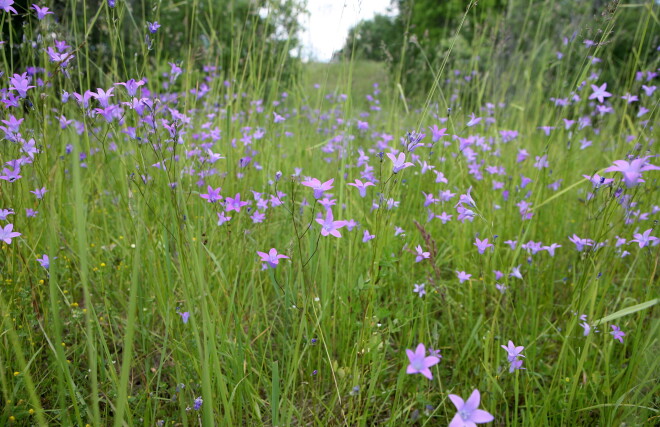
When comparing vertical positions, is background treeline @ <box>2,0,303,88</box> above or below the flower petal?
above

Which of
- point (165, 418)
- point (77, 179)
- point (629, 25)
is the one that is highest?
point (629, 25)

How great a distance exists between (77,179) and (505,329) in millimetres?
1560

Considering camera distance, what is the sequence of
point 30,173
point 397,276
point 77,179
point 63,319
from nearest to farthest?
point 77,179, point 63,319, point 397,276, point 30,173

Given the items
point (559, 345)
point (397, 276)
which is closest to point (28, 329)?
point (397, 276)

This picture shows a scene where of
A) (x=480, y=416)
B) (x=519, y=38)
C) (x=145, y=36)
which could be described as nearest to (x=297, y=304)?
(x=480, y=416)

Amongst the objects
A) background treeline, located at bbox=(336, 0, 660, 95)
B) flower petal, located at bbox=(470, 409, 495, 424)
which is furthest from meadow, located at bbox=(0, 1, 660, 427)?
background treeline, located at bbox=(336, 0, 660, 95)

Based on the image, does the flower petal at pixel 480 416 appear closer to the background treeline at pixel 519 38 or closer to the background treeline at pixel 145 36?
the background treeline at pixel 519 38

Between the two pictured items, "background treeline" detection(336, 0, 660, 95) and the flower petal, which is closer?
the flower petal

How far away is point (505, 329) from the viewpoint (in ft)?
5.59

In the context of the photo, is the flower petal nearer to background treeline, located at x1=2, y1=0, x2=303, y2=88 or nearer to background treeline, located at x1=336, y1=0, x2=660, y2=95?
background treeline, located at x1=336, y1=0, x2=660, y2=95

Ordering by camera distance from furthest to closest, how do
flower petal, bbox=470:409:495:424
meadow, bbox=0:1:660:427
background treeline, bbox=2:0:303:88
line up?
background treeline, bbox=2:0:303:88, meadow, bbox=0:1:660:427, flower petal, bbox=470:409:495:424

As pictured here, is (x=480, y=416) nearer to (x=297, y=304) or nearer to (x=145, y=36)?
(x=297, y=304)

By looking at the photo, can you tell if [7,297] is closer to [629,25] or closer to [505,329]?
[505,329]

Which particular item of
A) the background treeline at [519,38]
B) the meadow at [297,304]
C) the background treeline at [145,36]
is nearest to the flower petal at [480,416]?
the meadow at [297,304]
